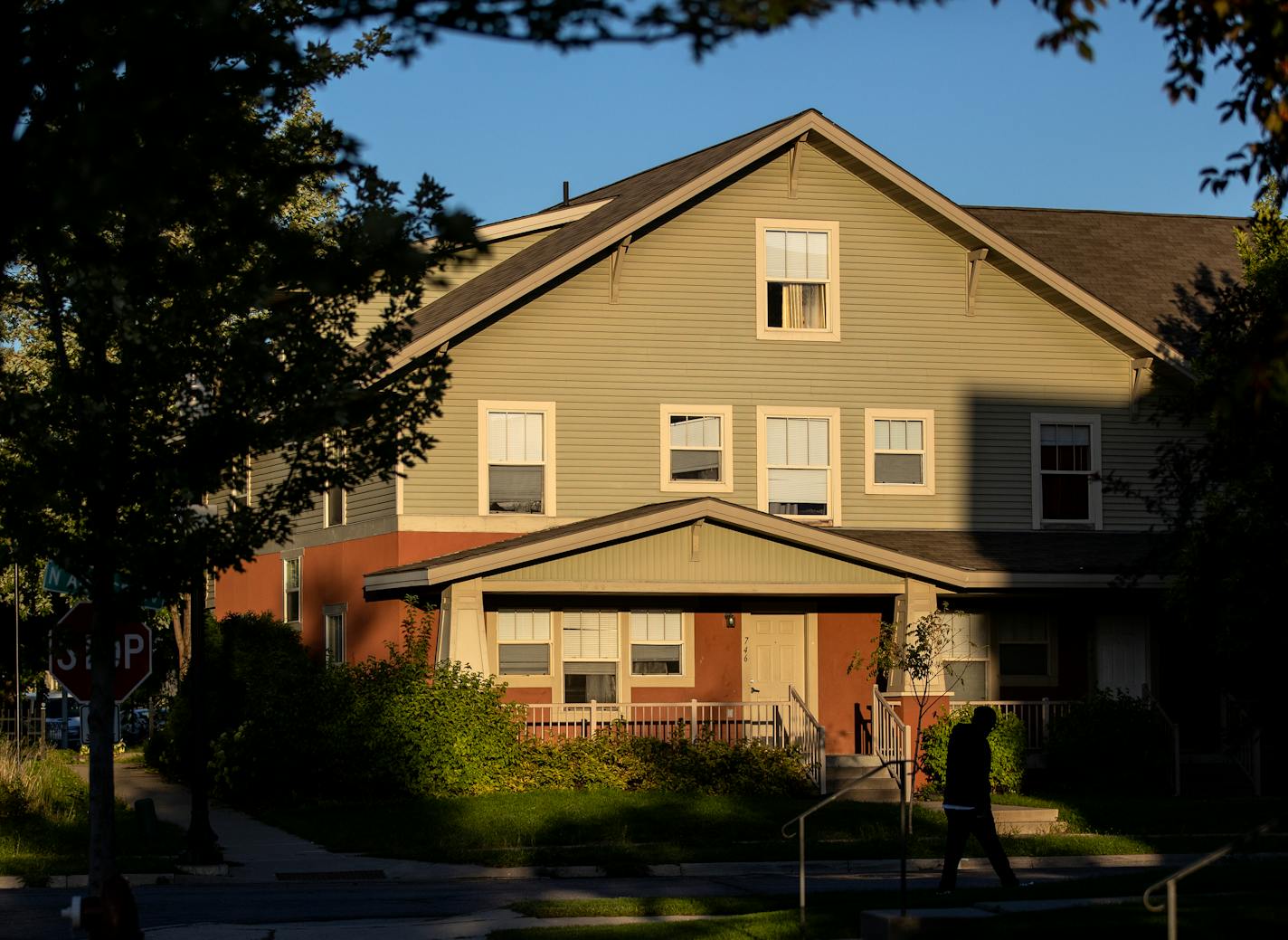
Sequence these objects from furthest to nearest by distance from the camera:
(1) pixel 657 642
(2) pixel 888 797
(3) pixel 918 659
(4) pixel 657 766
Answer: (1) pixel 657 642, (3) pixel 918 659, (2) pixel 888 797, (4) pixel 657 766

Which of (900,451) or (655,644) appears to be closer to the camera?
(655,644)

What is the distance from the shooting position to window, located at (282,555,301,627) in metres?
33.2

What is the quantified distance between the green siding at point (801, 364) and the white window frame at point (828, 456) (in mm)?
122

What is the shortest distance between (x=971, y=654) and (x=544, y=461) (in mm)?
7975

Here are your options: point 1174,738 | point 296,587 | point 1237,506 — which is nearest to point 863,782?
point 1174,738

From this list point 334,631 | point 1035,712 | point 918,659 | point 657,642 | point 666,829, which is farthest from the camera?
point 334,631

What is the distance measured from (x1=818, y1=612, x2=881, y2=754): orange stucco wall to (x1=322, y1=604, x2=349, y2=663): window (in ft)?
26.7

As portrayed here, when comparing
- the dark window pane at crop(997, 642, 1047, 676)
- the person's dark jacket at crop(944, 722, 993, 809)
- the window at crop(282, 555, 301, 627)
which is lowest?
the person's dark jacket at crop(944, 722, 993, 809)

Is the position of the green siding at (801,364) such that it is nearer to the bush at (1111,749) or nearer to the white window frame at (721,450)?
the white window frame at (721,450)

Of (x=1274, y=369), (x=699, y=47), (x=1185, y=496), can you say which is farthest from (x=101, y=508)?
(x=1274, y=369)

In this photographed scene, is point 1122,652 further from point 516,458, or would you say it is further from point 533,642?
point 516,458

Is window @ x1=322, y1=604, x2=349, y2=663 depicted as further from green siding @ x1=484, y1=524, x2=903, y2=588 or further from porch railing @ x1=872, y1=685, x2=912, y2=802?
porch railing @ x1=872, y1=685, x2=912, y2=802

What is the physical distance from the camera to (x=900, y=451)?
101 feet

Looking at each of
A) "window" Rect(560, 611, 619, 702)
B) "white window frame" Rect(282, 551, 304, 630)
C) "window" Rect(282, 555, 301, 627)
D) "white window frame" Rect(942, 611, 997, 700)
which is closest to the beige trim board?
"window" Rect(560, 611, 619, 702)
